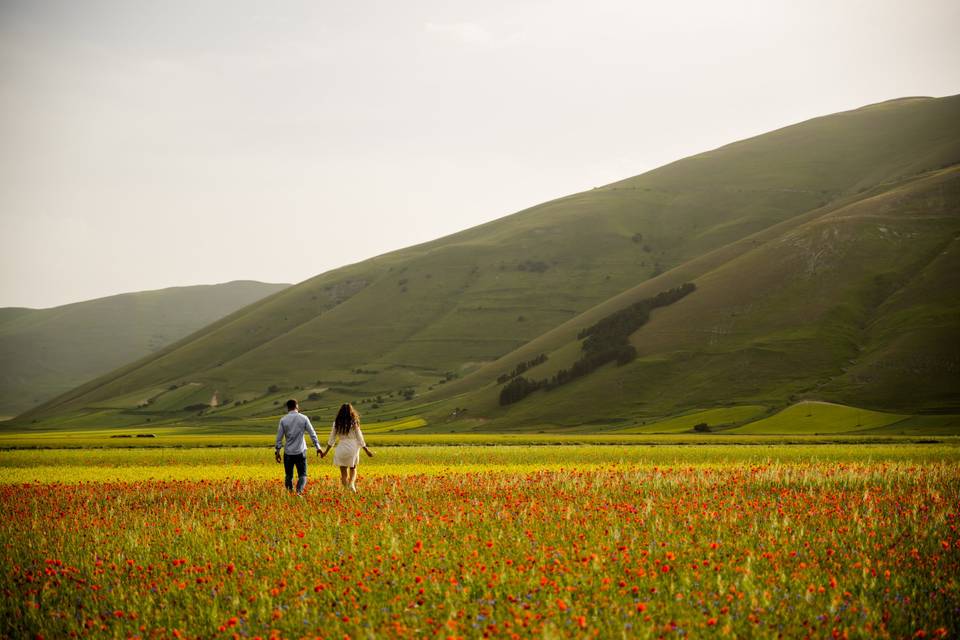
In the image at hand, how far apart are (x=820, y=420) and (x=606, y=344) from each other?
59.8m

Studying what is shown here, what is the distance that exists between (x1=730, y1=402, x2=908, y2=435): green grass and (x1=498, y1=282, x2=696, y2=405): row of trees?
43.6 m

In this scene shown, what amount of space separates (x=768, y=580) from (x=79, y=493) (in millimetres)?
22420

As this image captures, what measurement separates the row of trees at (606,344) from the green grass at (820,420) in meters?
43.6

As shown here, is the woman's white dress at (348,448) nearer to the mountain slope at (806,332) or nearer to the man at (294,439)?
the man at (294,439)

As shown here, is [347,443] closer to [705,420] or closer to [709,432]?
[709,432]

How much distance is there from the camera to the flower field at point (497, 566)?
368 inches

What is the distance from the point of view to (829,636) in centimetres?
867

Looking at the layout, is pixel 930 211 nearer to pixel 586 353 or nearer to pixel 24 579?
pixel 586 353

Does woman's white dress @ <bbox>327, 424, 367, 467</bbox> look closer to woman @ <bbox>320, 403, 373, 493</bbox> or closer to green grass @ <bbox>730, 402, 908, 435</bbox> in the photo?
woman @ <bbox>320, 403, 373, 493</bbox>

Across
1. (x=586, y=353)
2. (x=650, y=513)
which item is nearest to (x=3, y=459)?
(x=650, y=513)

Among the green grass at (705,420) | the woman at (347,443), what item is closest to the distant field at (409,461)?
the woman at (347,443)

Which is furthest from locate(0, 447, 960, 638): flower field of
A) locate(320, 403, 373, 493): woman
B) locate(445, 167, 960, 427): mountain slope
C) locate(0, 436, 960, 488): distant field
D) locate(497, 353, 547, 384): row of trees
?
locate(497, 353, 547, 384): row of trees

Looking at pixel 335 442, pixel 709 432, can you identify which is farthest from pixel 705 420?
pixel 335 442

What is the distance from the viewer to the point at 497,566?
11906 millimetres
